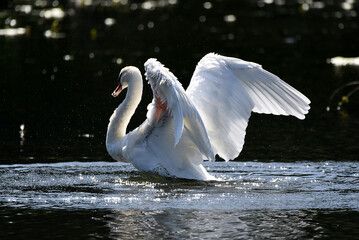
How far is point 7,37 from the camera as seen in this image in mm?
24359

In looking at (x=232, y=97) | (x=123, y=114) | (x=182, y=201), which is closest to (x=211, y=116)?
(x=232, y=97)

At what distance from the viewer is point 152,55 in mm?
20562

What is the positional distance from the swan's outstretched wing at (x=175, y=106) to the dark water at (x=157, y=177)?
566mm

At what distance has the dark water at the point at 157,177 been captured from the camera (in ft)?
24.1

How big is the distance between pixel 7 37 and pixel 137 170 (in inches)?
603

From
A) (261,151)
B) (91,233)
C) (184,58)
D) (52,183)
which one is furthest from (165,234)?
(184,58)

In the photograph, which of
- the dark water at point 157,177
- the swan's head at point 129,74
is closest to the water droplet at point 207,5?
the dark water at point 157,177

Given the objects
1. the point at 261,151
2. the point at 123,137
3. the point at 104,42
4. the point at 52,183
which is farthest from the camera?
the point at 104,42

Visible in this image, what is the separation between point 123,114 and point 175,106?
2.01 metres

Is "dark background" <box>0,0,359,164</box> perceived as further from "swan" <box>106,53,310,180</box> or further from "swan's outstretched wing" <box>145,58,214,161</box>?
"swan's outstretched wing" <box>145,58,214,161</box>

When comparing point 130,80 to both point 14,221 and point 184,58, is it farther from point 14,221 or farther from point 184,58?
point 184,58

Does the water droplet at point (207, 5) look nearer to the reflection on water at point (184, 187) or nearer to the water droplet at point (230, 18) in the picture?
the water droplet at point (230, 18)

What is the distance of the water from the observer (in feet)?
Result: 23.1

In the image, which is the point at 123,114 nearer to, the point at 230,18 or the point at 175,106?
the point at 175,106
